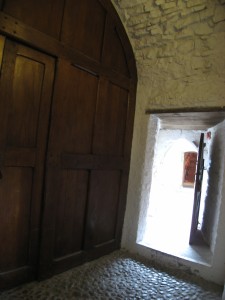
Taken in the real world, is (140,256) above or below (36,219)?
below

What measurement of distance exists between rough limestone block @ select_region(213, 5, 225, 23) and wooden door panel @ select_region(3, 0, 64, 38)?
1252mm

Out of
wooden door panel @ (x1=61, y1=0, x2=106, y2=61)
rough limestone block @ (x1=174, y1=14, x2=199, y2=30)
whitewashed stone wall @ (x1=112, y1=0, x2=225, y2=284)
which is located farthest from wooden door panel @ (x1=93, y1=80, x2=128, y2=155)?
rough limestone block @ (x1=174, y1=14, x2=199, y2=30)

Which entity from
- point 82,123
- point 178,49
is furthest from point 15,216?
point 178,49

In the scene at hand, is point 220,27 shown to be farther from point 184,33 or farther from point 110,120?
point 110,120

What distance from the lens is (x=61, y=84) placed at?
5.95ft

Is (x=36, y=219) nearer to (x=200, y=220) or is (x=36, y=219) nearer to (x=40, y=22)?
(x=40, y=22)

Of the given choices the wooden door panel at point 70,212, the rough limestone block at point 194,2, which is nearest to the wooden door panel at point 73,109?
the wooden door panel at point 70,212

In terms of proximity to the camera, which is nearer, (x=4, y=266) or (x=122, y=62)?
(x=4, y=266)

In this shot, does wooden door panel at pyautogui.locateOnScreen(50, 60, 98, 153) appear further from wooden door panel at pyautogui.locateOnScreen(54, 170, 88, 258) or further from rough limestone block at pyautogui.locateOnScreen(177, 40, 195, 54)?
rough limestone block at pyautogui.locateOnScreen(177, 40, 195, 54)

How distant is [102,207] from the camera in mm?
2287

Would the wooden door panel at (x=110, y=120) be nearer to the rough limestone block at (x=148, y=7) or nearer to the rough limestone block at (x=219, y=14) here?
the rough limestone block at (x=148, y=7)

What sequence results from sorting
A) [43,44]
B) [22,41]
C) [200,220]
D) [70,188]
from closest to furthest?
1. [22,41]
2. [43,44]
3. [70,188]
4. [200,220]

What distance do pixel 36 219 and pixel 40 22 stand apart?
1414mm

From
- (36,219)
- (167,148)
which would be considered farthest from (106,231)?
(167,148)
